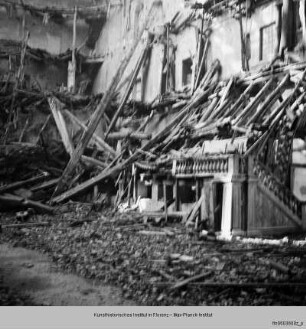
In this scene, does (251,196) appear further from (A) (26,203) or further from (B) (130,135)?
(A) (26,203)

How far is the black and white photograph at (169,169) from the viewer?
5.07 m

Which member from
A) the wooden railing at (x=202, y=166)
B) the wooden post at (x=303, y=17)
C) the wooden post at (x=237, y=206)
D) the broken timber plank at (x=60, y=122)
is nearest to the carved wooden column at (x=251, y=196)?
the wooden post at (x=237, y=206)

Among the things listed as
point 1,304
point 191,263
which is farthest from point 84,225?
point 1,304

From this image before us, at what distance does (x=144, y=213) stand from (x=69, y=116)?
6978 mm

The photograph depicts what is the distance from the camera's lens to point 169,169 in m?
10.1

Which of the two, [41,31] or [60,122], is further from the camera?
[41,31]

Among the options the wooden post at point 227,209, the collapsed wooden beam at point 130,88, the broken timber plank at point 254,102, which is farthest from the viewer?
the collapsed wooden beam at point 130,88

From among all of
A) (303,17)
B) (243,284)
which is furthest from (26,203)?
(303,17)

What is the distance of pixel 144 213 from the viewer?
391 inches

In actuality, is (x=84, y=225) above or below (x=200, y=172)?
→ below

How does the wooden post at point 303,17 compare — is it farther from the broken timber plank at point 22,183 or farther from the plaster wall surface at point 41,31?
the plaster wall surface at point 41,31

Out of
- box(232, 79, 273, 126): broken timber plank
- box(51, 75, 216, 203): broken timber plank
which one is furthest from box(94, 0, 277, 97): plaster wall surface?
box(51, 75, 216, 203): broken timber plank
